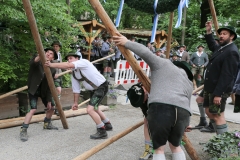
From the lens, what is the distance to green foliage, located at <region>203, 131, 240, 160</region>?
159 inches

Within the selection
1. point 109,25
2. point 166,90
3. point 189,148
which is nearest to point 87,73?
point 109,25

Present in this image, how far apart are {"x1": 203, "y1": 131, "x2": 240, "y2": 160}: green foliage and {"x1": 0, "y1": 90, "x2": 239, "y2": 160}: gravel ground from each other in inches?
22.2

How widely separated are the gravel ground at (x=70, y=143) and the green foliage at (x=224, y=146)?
56cm

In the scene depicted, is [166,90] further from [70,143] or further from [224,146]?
[70,143]

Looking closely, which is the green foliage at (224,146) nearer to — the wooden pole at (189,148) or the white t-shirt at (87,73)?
the wooden pole at (189,148)

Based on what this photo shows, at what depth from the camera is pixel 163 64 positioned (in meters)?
3.29

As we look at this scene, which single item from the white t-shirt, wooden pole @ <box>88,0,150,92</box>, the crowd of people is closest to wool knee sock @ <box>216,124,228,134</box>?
the crowd of people

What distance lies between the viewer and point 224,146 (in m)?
4.12

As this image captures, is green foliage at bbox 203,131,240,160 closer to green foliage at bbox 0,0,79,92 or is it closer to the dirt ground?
the dirt ground

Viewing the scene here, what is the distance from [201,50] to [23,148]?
841 cm

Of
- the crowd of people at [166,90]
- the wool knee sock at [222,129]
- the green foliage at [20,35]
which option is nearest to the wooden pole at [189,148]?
the crowd of people at [166,90]

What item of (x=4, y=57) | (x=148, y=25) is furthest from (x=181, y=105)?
(x=148, y=25)

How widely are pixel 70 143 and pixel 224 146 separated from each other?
2.58 meters

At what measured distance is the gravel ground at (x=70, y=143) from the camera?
15.2ft
